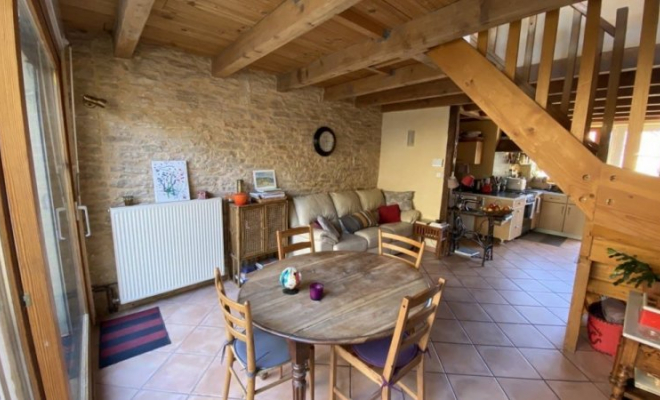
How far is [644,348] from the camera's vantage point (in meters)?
1.63

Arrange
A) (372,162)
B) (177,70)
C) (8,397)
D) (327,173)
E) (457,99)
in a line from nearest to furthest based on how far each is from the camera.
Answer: (8,397)
(177,70)
(457,99)
(327,173)
(372,162)

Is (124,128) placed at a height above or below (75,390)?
above

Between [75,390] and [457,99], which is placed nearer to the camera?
[75,390]

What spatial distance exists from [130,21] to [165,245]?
1.93 meters

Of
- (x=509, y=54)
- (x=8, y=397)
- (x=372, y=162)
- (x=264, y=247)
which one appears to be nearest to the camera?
(x=8, y=397)

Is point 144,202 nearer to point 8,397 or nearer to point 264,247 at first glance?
point 264,247

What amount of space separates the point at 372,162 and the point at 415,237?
5.21 ft

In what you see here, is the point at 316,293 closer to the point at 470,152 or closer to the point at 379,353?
the point at 379,353

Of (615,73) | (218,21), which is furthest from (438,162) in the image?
(218,21)

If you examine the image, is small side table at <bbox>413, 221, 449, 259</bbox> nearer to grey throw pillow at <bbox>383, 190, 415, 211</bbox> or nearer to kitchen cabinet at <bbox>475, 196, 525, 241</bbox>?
grey throw pillow at <bbox>383, 190, 415, 211</bbox>

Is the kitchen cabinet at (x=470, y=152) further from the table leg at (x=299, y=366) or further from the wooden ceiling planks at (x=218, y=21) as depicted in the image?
the table leg at (x=299, y=366)

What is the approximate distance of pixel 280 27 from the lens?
1965 millimetres

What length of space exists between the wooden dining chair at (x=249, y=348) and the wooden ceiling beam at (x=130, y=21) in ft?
5.24

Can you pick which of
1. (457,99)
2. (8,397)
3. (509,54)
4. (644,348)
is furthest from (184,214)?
(457,99)
